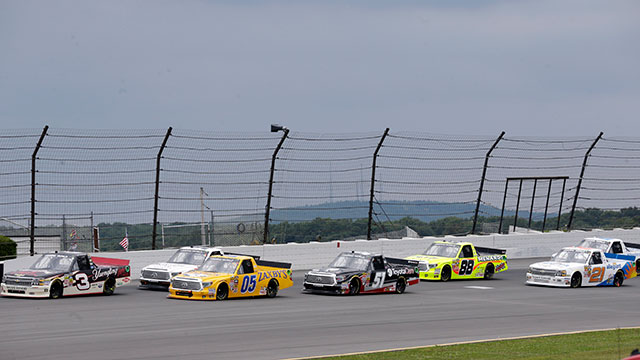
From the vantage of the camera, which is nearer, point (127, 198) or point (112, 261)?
point (112, 261)

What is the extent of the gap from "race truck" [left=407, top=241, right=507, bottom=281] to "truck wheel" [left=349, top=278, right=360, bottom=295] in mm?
4983

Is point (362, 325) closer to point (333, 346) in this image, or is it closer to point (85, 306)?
point (333, 346)

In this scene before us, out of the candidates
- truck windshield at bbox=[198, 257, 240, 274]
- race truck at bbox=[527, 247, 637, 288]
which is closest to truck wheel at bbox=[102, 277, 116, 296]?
truck windshield at bbox=[198, 257, 240, 274]

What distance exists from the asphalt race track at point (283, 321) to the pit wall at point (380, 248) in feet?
Result: 9.87

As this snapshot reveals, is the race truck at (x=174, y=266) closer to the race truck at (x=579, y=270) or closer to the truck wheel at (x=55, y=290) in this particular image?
the truck wheel at (x=55, y=290)

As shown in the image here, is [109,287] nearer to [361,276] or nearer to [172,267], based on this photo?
[172,267]

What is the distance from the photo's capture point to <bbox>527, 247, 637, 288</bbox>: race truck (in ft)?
89.1

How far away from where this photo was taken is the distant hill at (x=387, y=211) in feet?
96.0

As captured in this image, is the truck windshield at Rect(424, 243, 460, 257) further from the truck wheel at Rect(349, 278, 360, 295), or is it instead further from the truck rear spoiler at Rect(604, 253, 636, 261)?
the truck wheel at Rect(349, 278, 360, 295)

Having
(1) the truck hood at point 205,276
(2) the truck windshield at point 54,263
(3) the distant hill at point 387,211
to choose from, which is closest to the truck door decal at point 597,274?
(3) the distant hill at point 387,211

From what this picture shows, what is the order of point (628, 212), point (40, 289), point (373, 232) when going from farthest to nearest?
point (628, 212) < point (373, 232) < point (40, 289)

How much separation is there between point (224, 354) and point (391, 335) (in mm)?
3604

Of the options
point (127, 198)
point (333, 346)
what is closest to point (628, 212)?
point (127, 198)

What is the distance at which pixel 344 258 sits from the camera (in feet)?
82.4
